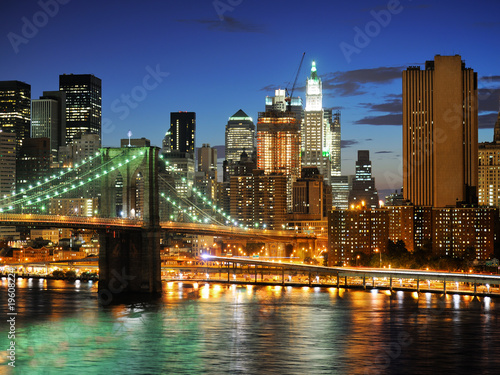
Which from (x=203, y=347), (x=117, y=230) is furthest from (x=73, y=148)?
(x=203, y=347)

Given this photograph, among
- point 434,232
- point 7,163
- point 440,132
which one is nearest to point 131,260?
point 434,232

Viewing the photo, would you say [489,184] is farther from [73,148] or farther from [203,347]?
[203,347]

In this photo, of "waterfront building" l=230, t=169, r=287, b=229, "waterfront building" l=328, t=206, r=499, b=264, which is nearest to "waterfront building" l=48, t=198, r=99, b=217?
"waterfront building" l=230, t=169, r=287, b=229

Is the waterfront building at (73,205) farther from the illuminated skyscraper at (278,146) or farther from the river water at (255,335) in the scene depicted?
the river water at (255,335)

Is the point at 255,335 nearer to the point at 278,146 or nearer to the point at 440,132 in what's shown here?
the point at 440,132

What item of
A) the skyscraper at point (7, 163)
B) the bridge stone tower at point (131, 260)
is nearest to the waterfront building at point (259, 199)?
the skyscraper at point (7, 163)
